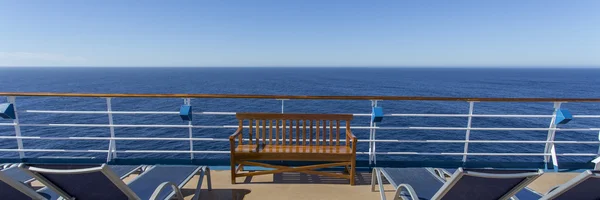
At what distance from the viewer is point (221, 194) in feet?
8.96

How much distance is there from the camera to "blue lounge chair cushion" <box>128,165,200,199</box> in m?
→ 2.14

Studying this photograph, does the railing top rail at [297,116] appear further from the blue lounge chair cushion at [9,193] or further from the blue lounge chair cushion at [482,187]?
the blue lounge chair cushion at [9,193]

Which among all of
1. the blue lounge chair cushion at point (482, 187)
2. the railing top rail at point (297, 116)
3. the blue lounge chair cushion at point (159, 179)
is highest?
the railing top rail at point (297, 116)

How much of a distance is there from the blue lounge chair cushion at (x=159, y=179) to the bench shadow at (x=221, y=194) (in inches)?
11.9

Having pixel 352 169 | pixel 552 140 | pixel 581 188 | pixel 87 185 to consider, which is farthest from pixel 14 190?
pixel 552 140

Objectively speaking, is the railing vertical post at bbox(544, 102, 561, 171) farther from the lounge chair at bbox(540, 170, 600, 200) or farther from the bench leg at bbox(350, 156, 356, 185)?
the bench leg at bbox(350, 156, 356, 185)

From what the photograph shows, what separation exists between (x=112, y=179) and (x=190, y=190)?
1.23 metres

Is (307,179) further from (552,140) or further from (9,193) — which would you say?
(552,140)

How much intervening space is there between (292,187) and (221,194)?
70 centimetres

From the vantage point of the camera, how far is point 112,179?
164 centimetres

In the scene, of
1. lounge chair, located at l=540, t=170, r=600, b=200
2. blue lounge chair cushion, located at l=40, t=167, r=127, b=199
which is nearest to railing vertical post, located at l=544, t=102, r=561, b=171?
lounge chair, located at l=540, t=170, r=600, b=200

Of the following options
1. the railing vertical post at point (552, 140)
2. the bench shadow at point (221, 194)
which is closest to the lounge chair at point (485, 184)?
the bench shadow at point (221, 194)

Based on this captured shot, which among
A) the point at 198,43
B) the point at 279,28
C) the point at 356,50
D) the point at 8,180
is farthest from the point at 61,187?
the point at 356,50

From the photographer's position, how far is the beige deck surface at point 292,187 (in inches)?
107
